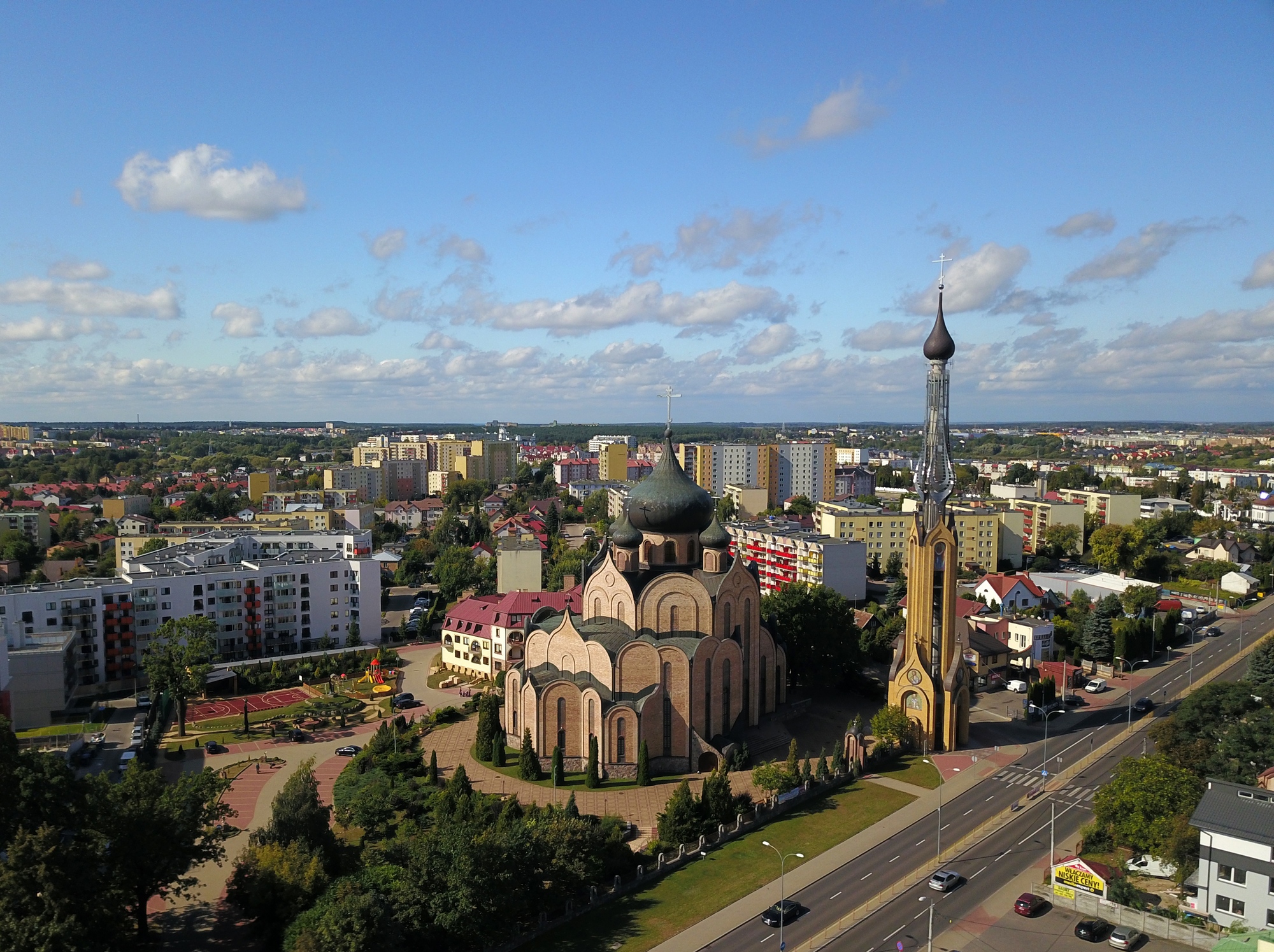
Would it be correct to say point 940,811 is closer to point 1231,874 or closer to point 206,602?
point 1231,874

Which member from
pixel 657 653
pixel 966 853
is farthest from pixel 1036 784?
pixel 657 653

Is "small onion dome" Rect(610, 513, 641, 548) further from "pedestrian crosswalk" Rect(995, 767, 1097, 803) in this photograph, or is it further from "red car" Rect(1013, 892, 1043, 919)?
"red car" Rect(1013, 892, 1043, 919)

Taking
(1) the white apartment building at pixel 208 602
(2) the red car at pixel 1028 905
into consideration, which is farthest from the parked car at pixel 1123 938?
(1) the white apartment building at pixel 208 602

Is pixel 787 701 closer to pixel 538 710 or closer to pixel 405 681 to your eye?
pixel 538 710

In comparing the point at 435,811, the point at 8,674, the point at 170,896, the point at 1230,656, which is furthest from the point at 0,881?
the point at 1230,656

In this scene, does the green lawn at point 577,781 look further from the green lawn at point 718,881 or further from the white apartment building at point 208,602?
the white apartment building at point 208,602

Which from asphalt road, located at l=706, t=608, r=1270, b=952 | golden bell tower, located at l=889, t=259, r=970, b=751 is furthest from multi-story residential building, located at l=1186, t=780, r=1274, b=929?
golden bell tower, located at l=889, t=259, r=970, b=751

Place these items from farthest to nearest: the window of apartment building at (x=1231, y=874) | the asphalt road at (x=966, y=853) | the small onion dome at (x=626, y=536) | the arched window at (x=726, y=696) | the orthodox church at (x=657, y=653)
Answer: the small onion dome at (x=626, y=536)
the arched window at (x=726, y=696)
the orthodox church at (x=657, y=653)
the asphalt road at (x=966, y=853)
the window of apartment building at (x=1231, y=874)
